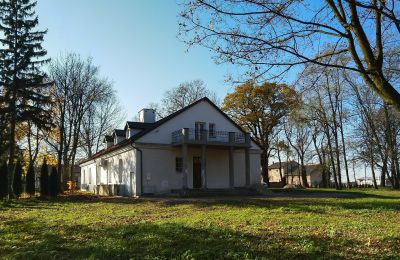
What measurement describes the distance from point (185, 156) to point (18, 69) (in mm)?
12927

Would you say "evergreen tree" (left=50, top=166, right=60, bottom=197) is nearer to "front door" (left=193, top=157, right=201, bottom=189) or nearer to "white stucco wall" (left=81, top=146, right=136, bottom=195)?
"white stucco wall" (left=81, top=146, right=136, bottom=195)

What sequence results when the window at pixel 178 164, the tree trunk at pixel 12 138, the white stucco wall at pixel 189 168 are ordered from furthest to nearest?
1. the window at pixel 178 164
2. the white stucco wall at pixel 189 168
3. the tree trunk at pixel 12 138

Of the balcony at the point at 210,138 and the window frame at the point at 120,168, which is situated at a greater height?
the balcony at the point at 210,138

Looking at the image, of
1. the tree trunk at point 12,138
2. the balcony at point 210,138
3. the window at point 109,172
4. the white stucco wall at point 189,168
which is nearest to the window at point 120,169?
the window at point 109,172

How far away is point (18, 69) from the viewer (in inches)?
1163

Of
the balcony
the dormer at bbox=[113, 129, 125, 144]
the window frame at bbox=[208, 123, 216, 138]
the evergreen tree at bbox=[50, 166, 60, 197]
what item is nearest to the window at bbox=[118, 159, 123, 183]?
the dormer at bbox=[113, 129, 125, 144]

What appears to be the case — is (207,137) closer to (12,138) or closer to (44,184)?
(44,184)

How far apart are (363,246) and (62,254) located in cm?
A: 603

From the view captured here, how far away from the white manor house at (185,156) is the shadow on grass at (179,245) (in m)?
18.4

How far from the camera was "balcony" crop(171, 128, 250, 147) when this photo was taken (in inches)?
1184

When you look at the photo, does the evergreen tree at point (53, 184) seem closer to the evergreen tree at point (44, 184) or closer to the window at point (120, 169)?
the evergreen tree at point (44, 184)

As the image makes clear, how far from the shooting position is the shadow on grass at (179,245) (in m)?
7.92

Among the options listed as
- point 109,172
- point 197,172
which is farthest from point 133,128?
point 197,172

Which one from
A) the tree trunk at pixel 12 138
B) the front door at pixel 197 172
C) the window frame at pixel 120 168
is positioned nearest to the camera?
the tree trunk at pixel 12 138
